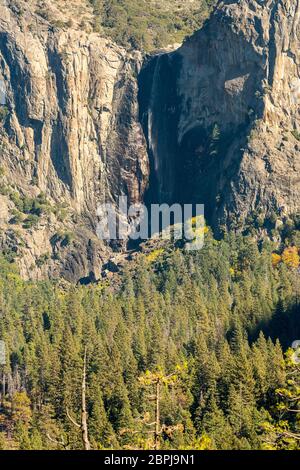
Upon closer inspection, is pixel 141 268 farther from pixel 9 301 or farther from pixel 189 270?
pixel 9 301

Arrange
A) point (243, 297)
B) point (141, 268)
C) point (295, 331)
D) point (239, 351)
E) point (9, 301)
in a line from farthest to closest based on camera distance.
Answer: point (141, 268) → point (9, 301) → point (243, 297) → point (295, 331) → point (239, 351)

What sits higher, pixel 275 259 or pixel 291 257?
pixel 291 257

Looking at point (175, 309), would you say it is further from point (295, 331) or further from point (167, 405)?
point (167, 405)

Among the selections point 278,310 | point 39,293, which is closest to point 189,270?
point 39,293

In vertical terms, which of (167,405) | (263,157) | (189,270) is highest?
(263,157)

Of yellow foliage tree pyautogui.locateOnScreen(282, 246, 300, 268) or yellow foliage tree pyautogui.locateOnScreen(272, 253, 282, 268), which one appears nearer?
yellow foliage tree pyautogui.locateOnScreen(282, 246, 300, 268)

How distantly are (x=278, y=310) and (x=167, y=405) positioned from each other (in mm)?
36993

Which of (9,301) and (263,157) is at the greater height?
(263,157)

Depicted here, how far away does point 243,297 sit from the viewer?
499ft

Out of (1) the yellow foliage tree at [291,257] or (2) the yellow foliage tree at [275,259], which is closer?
(1) the yellow foliage tree at [291,257]

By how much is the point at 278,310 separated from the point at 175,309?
16.6 meters

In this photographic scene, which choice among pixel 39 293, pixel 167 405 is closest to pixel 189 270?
pixel 39 293
